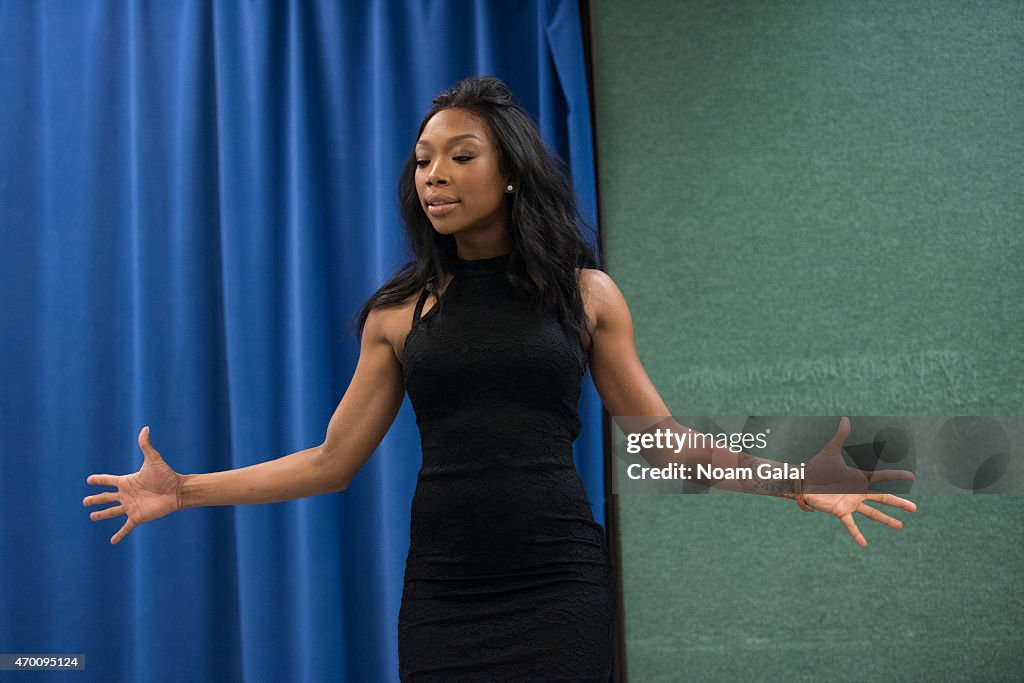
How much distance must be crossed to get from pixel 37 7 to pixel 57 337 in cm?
93

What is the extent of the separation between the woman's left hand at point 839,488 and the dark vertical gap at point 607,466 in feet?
3.38

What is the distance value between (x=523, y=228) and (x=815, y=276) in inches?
55.3

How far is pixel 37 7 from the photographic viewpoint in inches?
94.7

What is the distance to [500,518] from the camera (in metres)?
1.29

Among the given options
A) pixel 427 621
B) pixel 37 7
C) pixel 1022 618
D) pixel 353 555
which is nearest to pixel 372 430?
pixel 427 621

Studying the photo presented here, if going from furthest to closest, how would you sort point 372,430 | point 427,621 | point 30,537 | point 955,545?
point 955,545, point 30,537, point 372,430, point 427,621

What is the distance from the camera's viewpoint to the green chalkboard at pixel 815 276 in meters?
2.44

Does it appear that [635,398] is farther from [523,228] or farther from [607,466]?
[607,466]

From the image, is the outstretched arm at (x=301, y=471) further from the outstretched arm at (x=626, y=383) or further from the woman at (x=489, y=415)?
the outstretched arm at (x=626, y=383)

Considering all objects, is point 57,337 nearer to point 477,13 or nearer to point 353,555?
point 353,555

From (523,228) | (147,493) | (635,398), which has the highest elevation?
(523,228)

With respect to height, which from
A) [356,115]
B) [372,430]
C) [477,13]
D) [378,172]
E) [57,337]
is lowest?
[372,430]

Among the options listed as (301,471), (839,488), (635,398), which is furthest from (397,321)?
(839,488)

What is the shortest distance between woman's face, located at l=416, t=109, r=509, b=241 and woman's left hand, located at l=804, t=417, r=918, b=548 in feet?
2.18
